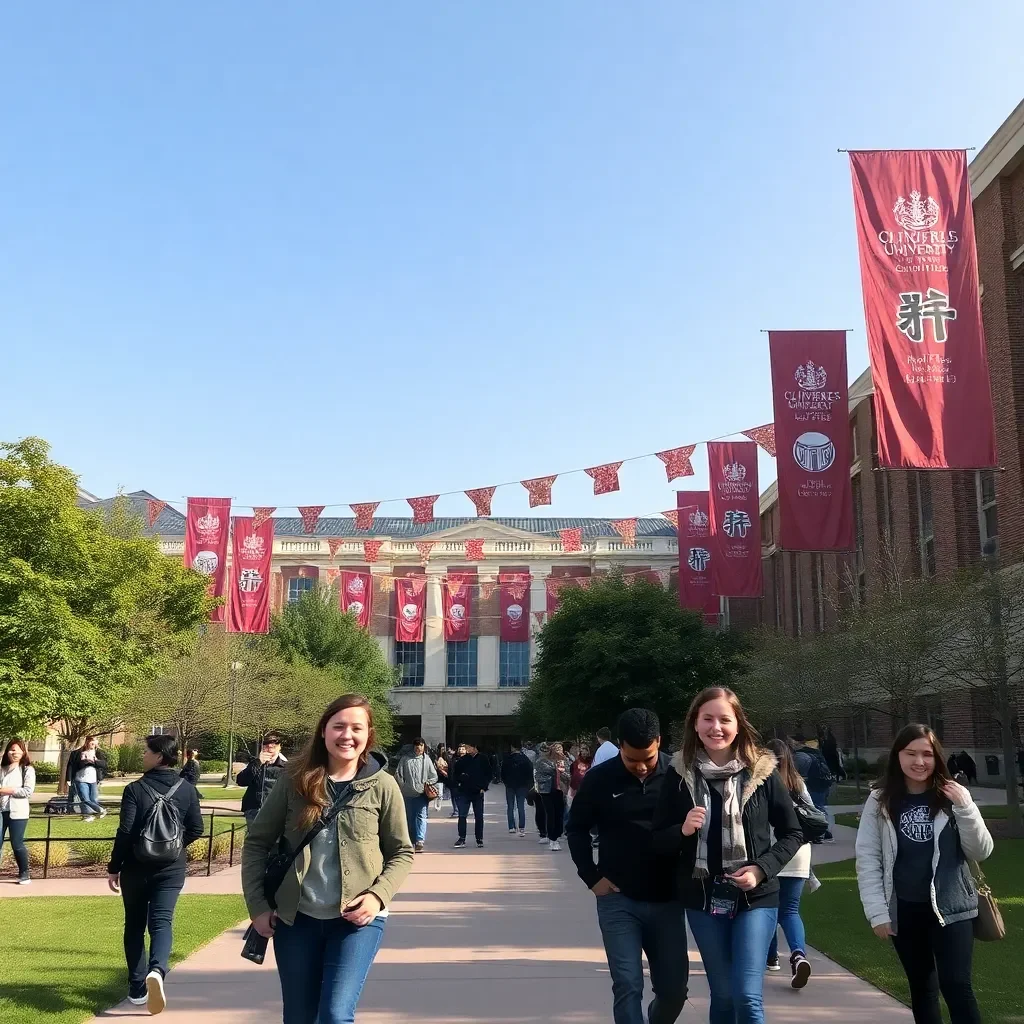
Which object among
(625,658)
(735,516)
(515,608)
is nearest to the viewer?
(735,516)

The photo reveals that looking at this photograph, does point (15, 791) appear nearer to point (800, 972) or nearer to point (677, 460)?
point (800, 972)

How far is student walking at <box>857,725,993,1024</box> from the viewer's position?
4699mm

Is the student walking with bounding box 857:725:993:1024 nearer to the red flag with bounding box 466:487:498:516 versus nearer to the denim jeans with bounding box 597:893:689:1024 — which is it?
the denim jeans with bounding box 597:893:689:1024

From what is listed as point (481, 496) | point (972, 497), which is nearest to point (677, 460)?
point (481, 496)

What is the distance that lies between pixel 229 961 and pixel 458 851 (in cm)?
960

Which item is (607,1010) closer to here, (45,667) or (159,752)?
(159,752)

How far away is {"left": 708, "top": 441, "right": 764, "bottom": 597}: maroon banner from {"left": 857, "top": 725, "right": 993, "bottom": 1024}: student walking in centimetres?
2428

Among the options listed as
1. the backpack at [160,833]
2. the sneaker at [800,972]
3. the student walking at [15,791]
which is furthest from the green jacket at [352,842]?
the student walking at [15,791]

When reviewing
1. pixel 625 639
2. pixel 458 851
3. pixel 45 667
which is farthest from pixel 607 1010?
pixel 625 639

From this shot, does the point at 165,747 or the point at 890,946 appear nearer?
the point at 165,747

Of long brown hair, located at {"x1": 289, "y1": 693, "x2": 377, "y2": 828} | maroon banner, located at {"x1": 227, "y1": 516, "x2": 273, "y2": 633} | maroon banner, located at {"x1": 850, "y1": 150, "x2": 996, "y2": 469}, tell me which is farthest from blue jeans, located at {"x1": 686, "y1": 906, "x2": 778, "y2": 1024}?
maroon banner, located at {"x1": 227, "y1": 516, "x2": 273, "y2": 633}

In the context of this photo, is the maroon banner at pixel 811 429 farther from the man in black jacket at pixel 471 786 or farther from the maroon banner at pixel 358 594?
the maroon banner at pixel 358 594

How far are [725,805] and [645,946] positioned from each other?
0.75 metres

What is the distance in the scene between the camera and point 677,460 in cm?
2678
